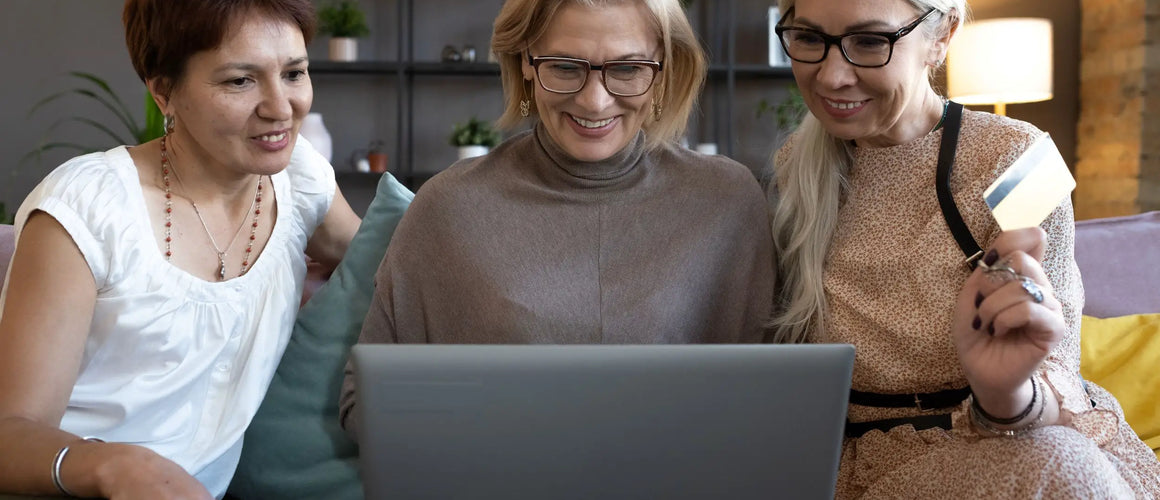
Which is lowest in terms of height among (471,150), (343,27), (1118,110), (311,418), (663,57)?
(311,418)

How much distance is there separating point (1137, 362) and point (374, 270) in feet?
4.45

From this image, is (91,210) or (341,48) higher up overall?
(341,48)

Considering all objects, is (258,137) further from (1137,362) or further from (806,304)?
(1137,362)

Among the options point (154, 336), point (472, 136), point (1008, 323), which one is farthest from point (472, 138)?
point (1008, 323)

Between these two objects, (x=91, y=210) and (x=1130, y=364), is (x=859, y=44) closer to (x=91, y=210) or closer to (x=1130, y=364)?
(x=1130, y=364)

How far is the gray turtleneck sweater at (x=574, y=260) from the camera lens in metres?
1.52

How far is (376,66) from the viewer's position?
4949 millimetres

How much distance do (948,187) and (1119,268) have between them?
2.77 feet

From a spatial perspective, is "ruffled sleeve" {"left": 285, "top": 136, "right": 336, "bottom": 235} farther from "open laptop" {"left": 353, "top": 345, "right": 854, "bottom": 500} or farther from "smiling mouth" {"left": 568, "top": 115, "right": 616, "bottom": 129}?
"open laptop" {"left": 353, "top": 345, "right": 854, "bottom": 500}

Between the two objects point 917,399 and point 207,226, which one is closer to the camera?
point 917,399

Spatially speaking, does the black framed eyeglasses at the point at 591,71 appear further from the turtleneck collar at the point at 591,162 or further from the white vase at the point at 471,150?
the white vase at the point at 471,150

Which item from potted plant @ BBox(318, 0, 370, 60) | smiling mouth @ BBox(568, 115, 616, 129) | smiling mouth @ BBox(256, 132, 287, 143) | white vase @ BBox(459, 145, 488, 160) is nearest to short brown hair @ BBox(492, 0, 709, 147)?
smiling mouth @ BBox(568, 115, 616, 129)

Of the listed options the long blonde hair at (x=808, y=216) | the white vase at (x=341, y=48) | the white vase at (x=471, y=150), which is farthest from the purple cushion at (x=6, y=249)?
the white vase at (x=341, y=48)

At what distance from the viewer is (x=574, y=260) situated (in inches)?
60.8
